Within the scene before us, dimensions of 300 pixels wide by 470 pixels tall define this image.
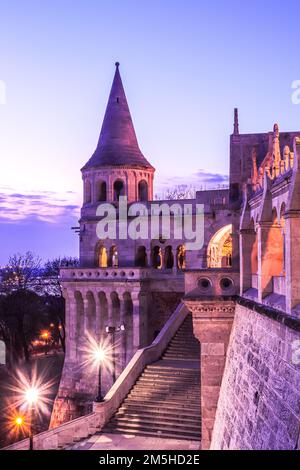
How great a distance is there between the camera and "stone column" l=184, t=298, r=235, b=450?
16.7m

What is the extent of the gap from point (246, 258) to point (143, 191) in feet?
62.2

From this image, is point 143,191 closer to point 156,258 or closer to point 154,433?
point 156,258

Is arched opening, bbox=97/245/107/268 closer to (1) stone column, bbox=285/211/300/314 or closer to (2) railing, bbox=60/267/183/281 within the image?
(2) railing, bbox=60/267/183/281

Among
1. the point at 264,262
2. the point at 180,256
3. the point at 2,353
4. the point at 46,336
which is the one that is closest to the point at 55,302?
the point at 46,336

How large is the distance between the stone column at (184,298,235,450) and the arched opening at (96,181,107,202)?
17.8 m

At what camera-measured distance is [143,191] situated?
114ft

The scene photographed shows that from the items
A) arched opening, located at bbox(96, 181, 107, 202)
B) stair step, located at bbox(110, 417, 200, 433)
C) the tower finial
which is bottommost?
stair step, located at bbox(110, 417, 200, 433)

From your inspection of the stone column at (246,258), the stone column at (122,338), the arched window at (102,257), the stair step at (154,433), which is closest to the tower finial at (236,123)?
the stone column at (246,258)

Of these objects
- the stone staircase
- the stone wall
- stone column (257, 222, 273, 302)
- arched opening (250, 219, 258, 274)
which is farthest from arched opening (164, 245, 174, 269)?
stone column (257, 222, 273, 302)

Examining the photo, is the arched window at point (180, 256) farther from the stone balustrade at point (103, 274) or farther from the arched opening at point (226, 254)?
the arched opening at point (226, 254)

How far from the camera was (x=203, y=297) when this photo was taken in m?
17.0

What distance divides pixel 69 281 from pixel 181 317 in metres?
7.67
